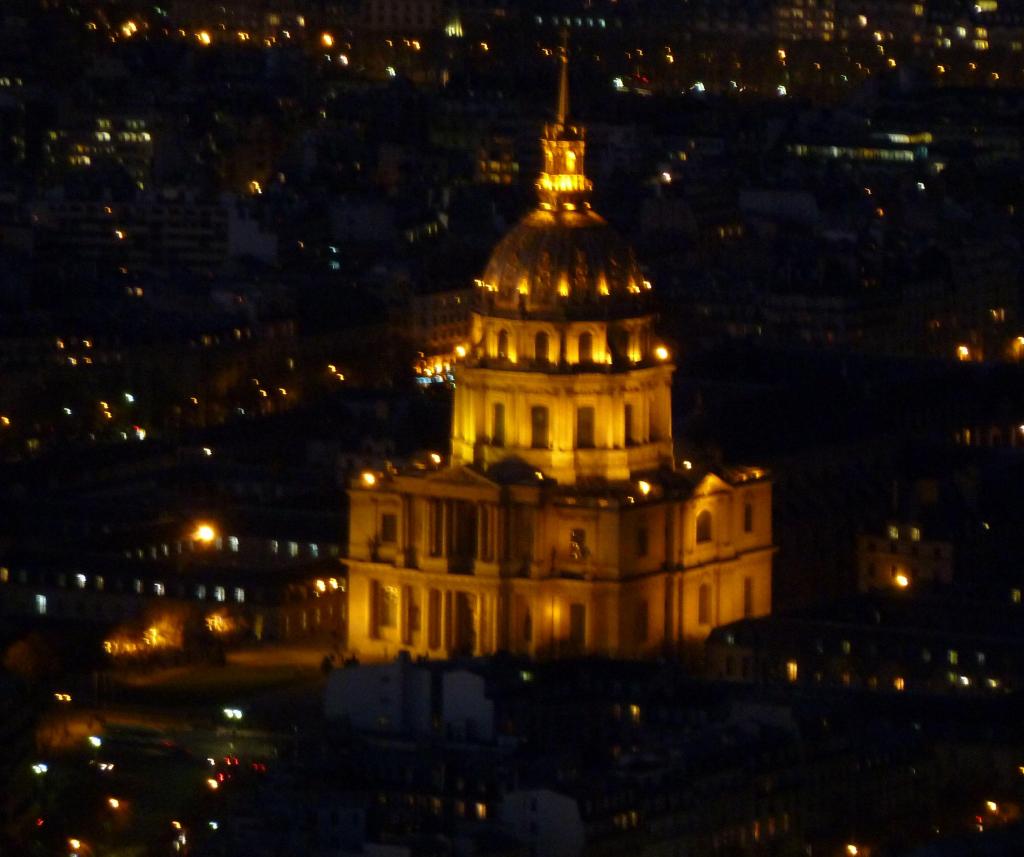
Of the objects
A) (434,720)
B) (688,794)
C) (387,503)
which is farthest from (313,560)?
(688,794)

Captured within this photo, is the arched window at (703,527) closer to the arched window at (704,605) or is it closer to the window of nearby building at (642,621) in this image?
the arched window at (704,605)

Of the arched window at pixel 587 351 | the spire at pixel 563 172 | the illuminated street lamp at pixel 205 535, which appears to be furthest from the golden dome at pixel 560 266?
the illuminated street lamp at pixel 205 535

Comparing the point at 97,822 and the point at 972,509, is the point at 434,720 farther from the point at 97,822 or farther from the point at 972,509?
the point at 972,509

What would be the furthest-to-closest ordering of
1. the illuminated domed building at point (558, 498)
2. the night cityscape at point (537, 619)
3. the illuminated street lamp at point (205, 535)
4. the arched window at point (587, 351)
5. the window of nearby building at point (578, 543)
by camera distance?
the illuminated street lamp at point (205, 535)
the arched window at point (587, 351)
the window of nearby building at point (578, 543)
the illuminated domed building at point (558, 498)
the night cityscape at point (537, 619)

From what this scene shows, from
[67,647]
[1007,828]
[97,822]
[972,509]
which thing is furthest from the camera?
[972,509]

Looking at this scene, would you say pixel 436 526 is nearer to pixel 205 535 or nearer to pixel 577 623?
pixel 577 623

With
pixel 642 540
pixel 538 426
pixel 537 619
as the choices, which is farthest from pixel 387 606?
pixel 642 540

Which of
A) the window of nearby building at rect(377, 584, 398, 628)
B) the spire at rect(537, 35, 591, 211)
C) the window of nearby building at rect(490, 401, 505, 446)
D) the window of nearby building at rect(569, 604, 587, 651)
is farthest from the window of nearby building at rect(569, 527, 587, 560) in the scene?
the spire at rect(537, 35, 591, 211)
